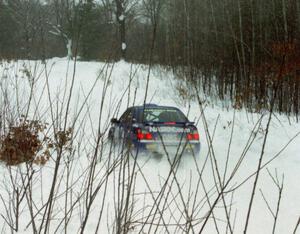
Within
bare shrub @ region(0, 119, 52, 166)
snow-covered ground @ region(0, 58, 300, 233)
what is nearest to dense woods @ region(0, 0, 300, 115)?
snow-covered ground @ region(0, 58, 300, 233)

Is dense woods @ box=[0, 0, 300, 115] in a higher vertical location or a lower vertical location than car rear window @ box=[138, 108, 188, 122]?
higher

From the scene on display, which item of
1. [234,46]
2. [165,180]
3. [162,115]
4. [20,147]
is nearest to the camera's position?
[20,147]

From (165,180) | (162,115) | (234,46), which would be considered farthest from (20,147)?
(234,46)

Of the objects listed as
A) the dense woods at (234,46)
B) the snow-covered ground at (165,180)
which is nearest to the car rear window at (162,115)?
the snow-covered ground at (165,180)

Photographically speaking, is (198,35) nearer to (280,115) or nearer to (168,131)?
(280,115)

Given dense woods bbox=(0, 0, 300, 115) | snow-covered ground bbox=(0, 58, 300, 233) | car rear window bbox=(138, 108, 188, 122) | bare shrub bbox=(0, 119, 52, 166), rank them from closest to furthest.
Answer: snow-covered ground bbox=(0, 58, 300, 233)
bare shrub bbox=(0, 119, 52, 166)
car rear window bbox=(138, 108, 188, 122)
dense woods bbox=(0, 0, 300, 115)

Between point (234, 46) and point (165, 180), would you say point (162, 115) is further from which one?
point (234, 46)

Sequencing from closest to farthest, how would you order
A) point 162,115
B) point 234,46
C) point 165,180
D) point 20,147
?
1. point 20,147
2. point 165,180
3. point 162,115
4. point 234,46

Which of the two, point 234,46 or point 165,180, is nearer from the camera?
point 165,180

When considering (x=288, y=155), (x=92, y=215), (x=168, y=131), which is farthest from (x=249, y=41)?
(x=92, y=215)

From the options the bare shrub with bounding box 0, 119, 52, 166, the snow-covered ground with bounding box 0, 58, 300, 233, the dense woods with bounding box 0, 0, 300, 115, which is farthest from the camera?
the dense woods with bounding box 0, 0, 300, 115

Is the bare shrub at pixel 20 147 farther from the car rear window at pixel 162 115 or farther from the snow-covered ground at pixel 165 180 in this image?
the car rear window at pixel 162 115

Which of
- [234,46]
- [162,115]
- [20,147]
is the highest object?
[234,46]

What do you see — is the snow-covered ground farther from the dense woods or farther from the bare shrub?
the dense woods
